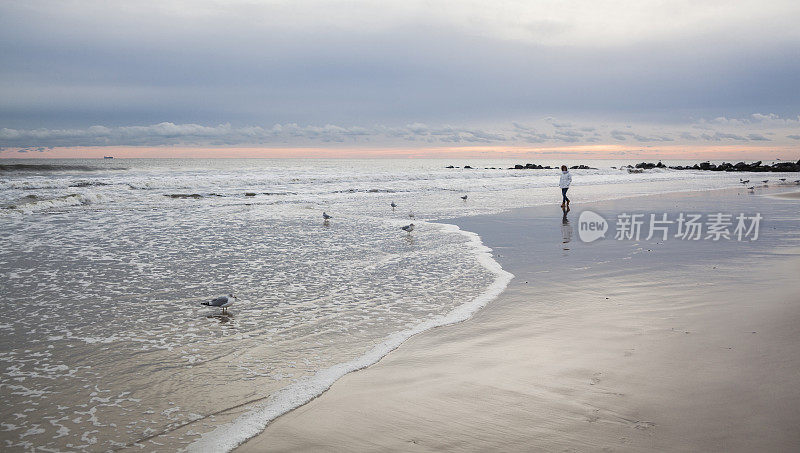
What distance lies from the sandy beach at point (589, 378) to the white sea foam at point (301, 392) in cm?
10

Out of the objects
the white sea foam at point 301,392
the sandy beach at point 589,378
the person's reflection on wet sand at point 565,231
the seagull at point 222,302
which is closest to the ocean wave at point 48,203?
the seagull at point 222,302

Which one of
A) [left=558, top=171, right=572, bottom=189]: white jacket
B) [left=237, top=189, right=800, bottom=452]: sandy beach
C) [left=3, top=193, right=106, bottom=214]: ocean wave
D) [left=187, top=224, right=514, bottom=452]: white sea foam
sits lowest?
[left=187, top=224, right=514, bottom=452]: white sea foam

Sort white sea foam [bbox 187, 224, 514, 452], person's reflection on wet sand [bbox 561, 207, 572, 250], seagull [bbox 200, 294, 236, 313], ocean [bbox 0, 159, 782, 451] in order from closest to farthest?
white sea foam [bbox 187, 224, 514, 452] → ocean [bbox 0, 159, 782, 451] → seagull [bbox 200, 294, 236, 313] → person's reflection on wet sand [bbox 561, 207, 572, 250]

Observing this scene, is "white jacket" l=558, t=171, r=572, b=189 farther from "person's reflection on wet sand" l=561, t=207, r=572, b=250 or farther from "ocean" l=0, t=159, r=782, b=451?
"ocean" l=0, t=159, r=782, b=451

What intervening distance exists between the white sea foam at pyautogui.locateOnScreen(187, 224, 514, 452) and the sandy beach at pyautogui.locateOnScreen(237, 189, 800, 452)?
0.33ft

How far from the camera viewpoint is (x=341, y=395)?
4.40 meters

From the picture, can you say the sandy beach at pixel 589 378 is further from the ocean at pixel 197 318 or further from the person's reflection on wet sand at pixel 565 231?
the person's reflection on wet sand at pixel 565 231

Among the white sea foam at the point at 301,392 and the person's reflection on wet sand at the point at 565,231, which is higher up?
the person's reflection on wet sand at the point at 565,231

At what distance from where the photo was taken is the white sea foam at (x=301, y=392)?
12.2 feet

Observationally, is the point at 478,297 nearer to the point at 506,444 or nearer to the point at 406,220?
the point at 506,444

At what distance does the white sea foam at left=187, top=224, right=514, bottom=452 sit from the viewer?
3717 millimetres

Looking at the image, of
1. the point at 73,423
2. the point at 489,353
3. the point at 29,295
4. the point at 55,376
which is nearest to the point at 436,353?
the point at 489,353

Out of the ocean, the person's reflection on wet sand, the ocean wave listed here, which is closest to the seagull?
the ocean

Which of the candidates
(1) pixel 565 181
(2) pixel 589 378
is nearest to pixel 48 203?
(1) pixel 565 181
